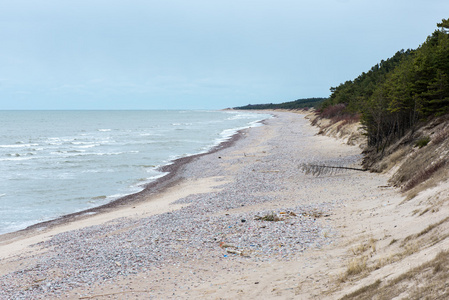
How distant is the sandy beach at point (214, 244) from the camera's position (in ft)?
30.9

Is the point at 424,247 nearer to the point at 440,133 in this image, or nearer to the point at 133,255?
the point at 133,255

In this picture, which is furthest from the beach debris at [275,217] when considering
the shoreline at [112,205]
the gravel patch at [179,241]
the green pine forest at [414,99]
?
the green pine forest at [414,99]

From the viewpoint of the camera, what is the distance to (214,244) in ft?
40.5

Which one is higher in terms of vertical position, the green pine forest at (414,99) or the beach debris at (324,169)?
the green pine forest at (414,99)

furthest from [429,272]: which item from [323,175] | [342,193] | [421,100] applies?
[421,100]

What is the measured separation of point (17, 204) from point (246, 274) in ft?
62.8

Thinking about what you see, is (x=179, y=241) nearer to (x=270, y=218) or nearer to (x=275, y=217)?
(x=270, y=218)

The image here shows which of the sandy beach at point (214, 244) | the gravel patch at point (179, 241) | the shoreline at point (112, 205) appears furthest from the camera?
the shoreline at point (112, 205)

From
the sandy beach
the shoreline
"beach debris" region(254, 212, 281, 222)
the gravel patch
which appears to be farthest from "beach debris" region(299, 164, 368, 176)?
the shoreline

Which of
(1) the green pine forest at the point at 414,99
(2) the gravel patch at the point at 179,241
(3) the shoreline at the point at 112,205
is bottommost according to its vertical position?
(3) the shoreline at the point at 112,205

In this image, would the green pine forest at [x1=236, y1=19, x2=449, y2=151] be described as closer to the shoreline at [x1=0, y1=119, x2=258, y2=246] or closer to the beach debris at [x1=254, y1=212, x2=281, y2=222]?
the beach debris at [x1=254, y1=212, x2=281, y2=222]

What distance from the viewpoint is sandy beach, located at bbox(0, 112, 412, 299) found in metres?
9.42

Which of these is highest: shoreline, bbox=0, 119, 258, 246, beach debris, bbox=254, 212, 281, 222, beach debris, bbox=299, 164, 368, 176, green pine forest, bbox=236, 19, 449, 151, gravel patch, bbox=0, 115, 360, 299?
green pine forest, bbox=236, 19, 449, 151

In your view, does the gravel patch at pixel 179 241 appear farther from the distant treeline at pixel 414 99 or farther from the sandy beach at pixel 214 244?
the distant treeline at pixel 414 99
